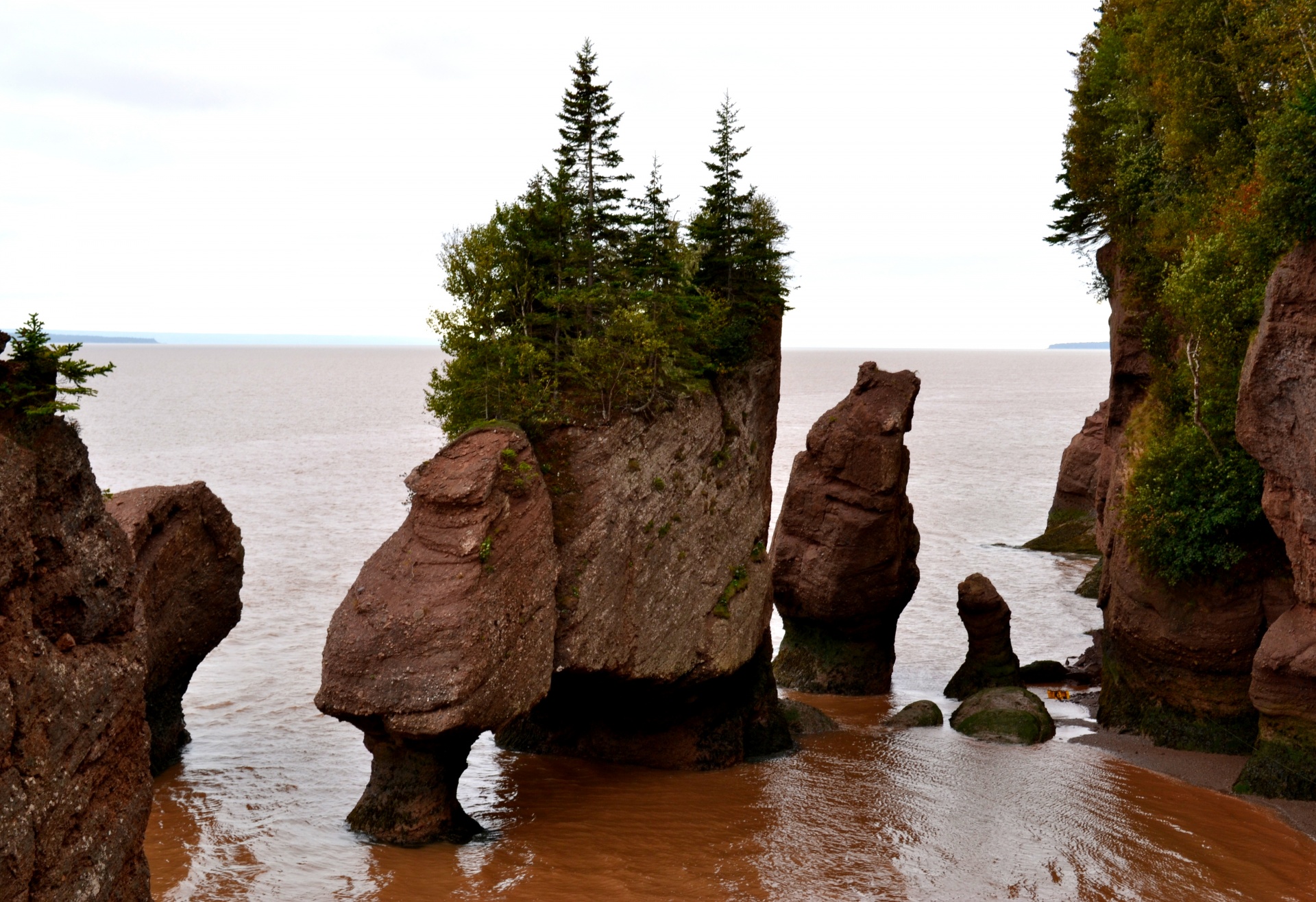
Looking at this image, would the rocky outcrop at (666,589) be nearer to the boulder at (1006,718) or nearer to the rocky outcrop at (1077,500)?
the boulder at (1006,718)

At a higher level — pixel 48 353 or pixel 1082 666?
pixel 48 353

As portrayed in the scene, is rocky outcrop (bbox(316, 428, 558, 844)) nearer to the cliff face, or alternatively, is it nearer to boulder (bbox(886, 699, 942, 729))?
the cliff face

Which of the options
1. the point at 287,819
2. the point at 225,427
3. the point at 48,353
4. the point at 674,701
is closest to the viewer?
the point at 48,353

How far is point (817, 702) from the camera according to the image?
123 feet

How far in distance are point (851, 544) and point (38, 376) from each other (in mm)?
29738

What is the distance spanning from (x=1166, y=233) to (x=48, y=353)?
101 feet

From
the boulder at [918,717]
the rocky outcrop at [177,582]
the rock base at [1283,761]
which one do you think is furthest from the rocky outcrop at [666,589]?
the rock base at [1283,761]

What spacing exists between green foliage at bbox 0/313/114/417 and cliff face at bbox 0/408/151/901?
6.9 inches

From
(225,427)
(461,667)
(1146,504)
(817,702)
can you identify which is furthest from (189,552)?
(225,427)

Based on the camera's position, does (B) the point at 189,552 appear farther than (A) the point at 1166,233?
No

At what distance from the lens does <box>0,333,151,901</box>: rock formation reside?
10680 millimetres

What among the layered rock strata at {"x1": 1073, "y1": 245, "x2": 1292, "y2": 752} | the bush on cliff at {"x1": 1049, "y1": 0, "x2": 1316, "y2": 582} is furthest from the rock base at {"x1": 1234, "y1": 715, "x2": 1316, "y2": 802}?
the bush on cliff at {"x1": 1049, "y1": 0, "x2": 1316, "y2": 582}

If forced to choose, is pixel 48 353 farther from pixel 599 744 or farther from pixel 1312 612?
pixel 1312 612

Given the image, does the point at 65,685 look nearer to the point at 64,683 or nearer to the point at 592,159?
the point at 64,683
